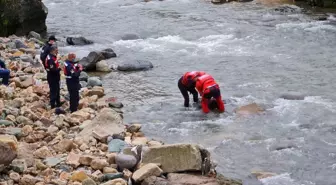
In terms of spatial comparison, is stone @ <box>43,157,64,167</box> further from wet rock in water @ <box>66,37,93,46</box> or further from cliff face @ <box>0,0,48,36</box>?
cliff face @ <box>0,0,48,36</box>

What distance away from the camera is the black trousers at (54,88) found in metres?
11.8

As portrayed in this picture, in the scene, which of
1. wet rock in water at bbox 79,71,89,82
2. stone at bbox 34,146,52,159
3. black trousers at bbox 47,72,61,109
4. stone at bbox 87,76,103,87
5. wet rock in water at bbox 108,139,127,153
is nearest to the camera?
stone at bbox 34,146,52,159

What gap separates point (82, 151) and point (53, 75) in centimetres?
284

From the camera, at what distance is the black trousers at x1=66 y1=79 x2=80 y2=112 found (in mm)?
11602

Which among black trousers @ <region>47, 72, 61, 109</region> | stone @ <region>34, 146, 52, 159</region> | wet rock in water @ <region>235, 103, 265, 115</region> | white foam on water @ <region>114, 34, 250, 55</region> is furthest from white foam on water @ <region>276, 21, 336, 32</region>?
stone @ <region>34, 146, 52, 159</region>

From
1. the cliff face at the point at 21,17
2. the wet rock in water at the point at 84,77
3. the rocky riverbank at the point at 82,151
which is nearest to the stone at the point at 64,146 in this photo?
the rocky riverbank at the point at 82,151

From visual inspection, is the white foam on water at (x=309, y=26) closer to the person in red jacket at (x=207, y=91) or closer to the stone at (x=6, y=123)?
the person in red jacket at (x=207, y=91)

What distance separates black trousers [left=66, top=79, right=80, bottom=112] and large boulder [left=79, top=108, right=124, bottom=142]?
0.92 m

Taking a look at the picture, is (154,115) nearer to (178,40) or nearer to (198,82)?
(198,82)

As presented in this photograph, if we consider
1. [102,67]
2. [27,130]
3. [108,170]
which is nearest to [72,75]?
[27,130]

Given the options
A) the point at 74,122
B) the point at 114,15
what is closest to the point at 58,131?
the point at 74,122

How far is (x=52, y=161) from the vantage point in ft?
28.6

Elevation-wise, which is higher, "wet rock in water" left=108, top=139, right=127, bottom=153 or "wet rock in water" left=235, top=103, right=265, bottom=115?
"wet rock in water" left=108, top=139, right=127, bottom=153

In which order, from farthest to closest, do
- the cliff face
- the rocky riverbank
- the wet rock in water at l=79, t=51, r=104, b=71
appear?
the cliff face < the wet rock in water at l=79, t=51, r=104, b=71 < the rocky riverbank
